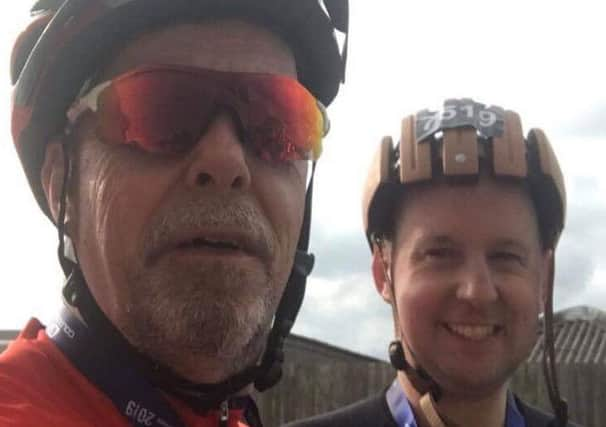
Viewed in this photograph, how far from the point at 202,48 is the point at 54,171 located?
19.0 inches

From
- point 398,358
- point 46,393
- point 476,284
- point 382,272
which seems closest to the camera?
point 46,393

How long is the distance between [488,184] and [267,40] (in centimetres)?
133

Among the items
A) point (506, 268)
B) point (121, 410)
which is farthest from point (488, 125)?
point (121, 410)

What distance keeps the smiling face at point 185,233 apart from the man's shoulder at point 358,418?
4.01 feet

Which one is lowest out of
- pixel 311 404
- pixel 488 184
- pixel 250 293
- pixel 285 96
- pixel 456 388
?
pixel 311 404

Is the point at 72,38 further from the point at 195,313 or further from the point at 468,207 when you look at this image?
the point at 468,207

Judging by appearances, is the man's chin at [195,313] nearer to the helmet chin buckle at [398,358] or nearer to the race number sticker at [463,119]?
the helmet chin buckle at [398,358]

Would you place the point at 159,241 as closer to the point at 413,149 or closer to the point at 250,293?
the point at 250,293

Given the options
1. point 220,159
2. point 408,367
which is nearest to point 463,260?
point 408,367

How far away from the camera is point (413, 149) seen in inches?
135

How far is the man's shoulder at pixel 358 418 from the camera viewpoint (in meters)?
3.30

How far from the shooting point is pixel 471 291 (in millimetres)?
3145

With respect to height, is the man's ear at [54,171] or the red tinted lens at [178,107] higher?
the red tinted lens at [178,107]

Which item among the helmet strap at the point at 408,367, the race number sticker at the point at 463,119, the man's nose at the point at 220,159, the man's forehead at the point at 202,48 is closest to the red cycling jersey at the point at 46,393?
the man's nose at the point at 220,159
